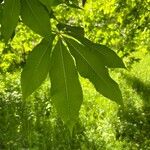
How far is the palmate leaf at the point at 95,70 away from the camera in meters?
0.88

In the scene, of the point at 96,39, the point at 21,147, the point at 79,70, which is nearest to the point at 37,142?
the point at 21,147

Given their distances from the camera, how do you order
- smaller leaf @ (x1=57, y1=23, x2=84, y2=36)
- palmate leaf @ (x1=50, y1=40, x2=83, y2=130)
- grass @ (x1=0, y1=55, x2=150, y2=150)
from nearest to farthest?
1. palmate leaf @ (x1=50, y1=40, x2=83, y2=130)
2. smaller leaf @ (x1=57, y1=23, x2=84, y2=36)
3. grass @ (x1=0, y1=55, x2=150, y2=150)

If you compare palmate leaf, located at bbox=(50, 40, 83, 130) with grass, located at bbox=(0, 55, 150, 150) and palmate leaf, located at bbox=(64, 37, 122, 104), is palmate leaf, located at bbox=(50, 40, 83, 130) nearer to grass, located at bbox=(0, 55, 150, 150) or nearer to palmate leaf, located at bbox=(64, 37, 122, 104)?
palmate leaf, located at bbox=(64, 37, 122, 104)

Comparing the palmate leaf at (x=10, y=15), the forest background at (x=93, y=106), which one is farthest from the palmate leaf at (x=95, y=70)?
the forest background at (x=93, y=106)

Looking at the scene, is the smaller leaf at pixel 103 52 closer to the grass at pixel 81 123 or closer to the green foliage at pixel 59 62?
the green foliage at pixel 59 62

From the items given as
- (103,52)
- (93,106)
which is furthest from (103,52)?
(93,106)

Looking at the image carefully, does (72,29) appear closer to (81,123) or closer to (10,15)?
(10,15)

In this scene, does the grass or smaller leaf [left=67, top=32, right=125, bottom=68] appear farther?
the grass

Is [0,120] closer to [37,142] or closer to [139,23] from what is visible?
[37,142]

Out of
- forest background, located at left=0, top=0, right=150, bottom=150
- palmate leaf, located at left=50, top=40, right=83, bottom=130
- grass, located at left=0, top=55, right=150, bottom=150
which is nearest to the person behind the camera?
palmate leaf, located at left=50, top=40, right=83, bottom=130

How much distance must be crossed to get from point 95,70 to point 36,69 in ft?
0.42

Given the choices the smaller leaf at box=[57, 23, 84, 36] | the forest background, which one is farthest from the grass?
the smaller leaf at box=[57, 23, 84, 36]

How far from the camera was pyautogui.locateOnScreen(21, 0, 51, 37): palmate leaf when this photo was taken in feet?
2.85

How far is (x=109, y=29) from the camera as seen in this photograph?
18.1 ft
